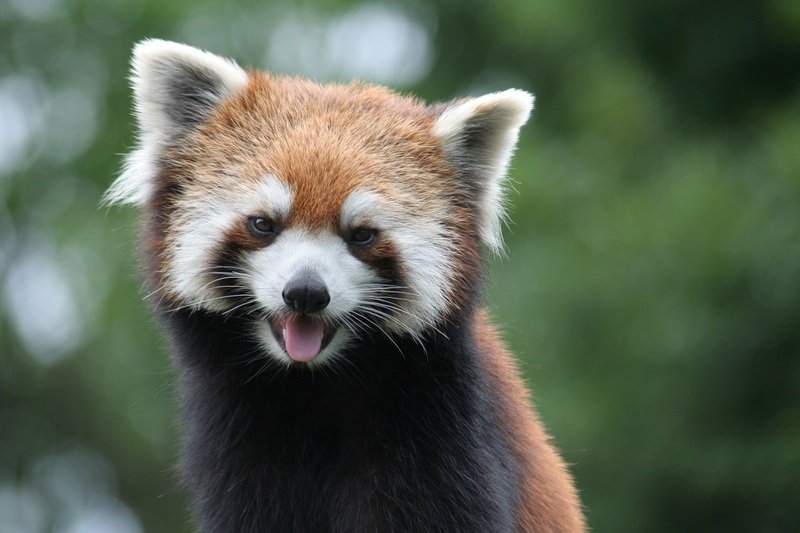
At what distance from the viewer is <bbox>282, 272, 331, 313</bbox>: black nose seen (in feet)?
15.6

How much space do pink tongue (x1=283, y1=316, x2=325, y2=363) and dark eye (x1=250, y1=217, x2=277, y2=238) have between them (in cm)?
31

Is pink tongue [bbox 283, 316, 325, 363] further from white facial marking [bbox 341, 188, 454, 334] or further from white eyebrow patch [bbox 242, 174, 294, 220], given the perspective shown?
white eyebrow patch [bbox 242, 174, 294, 220]

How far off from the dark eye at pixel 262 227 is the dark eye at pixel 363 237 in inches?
11.0

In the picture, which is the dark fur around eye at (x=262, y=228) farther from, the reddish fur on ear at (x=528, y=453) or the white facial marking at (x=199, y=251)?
the reddish fur on ear at (x=528, y=453)

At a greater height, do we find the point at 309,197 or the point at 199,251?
the point at 309,197

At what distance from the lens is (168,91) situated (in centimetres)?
535

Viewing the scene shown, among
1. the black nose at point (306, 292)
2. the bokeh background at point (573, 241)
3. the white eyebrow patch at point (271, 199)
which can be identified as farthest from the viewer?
the bokeh background at point (573, 241)

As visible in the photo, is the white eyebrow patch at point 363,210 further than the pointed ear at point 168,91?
No

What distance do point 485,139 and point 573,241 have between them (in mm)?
7806

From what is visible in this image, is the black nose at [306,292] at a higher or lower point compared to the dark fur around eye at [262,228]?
lower

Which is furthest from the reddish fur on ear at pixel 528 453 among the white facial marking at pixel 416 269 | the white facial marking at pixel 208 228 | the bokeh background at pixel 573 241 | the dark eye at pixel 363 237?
the bokeh background at pixel 573 241

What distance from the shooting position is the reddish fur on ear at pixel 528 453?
18.0 ft

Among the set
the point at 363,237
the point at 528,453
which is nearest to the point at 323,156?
the point at 363,237

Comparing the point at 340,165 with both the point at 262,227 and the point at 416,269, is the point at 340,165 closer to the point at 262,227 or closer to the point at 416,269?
the point at 262,227
